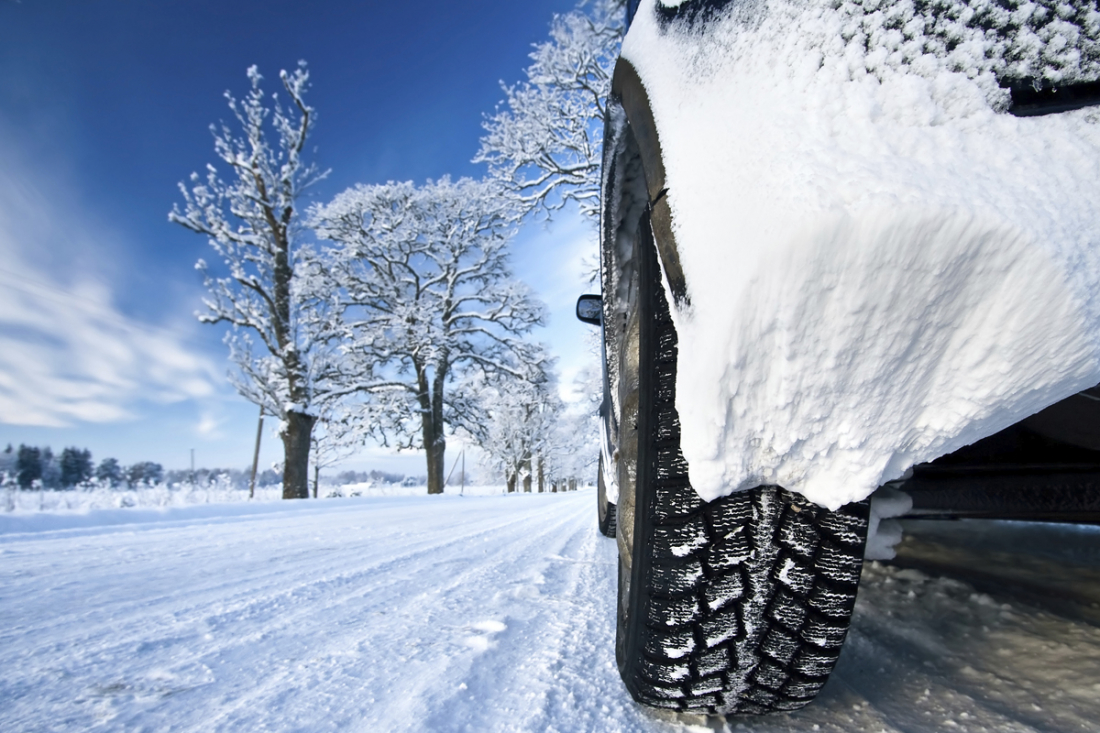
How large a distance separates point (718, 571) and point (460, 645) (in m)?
0.64

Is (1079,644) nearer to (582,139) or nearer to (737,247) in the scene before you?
(737,247)

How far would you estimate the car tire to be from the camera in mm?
651

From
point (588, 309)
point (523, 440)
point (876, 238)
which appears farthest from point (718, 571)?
point (523, 440)

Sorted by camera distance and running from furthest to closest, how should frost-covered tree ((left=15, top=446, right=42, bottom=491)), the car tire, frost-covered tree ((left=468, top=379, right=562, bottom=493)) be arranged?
1. frost-covered tree ((left=15, top=446, right=42, bottom=491))
2. frost-covered tree ((left=468, top=379, right=562, bottom=493))
3. the car tire

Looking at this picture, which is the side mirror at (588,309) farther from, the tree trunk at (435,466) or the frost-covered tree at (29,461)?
the frost-covered tree at (29,461)

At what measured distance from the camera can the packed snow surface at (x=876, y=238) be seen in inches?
16.1

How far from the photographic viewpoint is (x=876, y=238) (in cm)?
41

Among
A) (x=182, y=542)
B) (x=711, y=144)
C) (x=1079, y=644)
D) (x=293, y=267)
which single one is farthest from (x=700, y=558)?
(x=293, y=267)

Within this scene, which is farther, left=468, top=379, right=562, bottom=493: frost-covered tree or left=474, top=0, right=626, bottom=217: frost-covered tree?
Result: left=468, top=379, right=562, bottom=493: frost-covered tree

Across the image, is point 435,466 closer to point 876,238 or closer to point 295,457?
point 295,457

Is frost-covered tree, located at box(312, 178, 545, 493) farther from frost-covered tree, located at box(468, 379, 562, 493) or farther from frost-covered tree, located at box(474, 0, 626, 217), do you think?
frost-covered tree, located at box(468, 379, 562, 493)

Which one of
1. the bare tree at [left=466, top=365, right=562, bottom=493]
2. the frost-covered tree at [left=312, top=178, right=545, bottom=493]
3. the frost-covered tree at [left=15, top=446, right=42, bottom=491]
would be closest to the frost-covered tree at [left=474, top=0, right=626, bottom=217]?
the frost-covered tree at [left=312, top=178, right=545, bottom=493]

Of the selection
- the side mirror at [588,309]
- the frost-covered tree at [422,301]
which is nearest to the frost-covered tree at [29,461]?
the frost-covered tree at [422,301]

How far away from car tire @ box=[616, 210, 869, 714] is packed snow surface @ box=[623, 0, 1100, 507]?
9 cm
